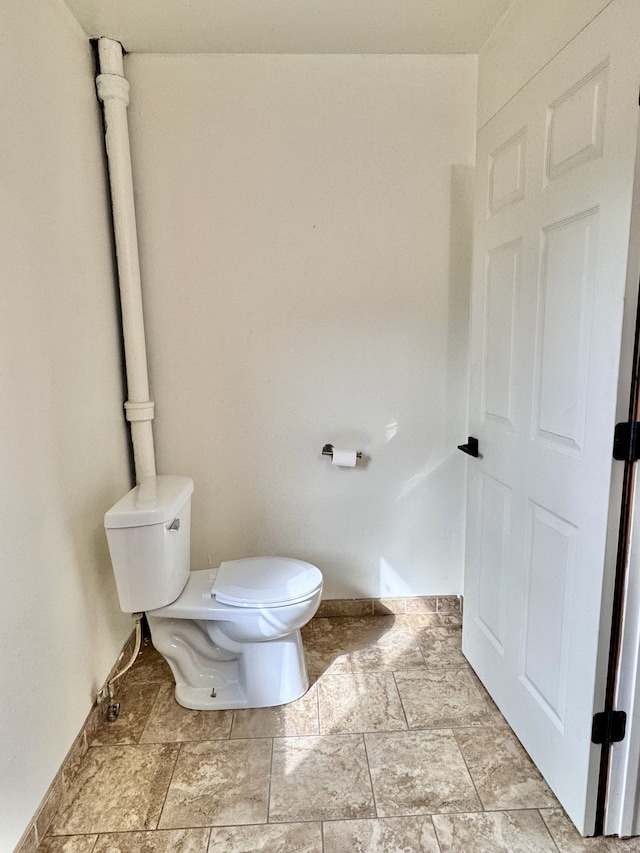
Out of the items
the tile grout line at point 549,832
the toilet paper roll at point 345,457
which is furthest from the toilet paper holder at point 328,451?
the tile grout line at point 549,832

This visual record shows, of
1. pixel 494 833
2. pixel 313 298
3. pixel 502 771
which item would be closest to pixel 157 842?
pixel 494 833

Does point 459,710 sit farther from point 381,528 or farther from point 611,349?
point 611,349

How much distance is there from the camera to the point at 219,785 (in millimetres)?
1378

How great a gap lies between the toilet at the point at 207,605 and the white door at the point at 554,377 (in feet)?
2.26

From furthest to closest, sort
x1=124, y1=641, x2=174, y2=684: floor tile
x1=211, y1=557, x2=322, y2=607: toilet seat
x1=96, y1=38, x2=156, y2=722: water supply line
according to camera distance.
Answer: x1=124, y1=641, x2=174, y2=684: floor tile → x1=96, y1=38, x2=156, y2=722: water supply line → x1=211, y1=557, x2=322, y2=607: toilet seat

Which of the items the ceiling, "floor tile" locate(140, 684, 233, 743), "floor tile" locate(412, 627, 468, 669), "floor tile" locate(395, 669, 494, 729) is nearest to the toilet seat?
"floor tile" locate(140, 684, 233, 743)

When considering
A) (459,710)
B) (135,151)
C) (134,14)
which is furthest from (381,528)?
(134,14)

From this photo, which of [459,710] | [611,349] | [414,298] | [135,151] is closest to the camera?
[611,349]

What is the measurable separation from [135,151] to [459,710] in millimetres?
2391

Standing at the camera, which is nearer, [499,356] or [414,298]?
[499,356]

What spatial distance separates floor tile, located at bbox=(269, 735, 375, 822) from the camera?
1293 mm

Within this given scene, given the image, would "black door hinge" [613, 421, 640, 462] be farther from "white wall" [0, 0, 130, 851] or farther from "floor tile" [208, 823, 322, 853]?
"white wall" [0, 0, 130, 851]

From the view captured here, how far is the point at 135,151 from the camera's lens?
1.85 m

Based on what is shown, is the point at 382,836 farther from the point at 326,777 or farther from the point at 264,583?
the point at 264,583
